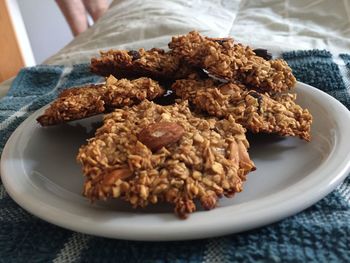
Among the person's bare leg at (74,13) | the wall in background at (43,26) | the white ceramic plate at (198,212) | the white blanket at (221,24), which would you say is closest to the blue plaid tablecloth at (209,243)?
the white ceramic plate at (198,212)

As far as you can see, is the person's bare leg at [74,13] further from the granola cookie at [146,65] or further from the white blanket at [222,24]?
the granola cookie at [146,65]

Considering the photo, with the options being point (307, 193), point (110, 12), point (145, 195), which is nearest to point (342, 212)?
point (307, 193)

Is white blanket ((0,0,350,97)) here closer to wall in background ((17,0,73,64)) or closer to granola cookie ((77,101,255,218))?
granola cookie ((77,101,255,218))

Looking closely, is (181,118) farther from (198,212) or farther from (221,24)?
(221,24)

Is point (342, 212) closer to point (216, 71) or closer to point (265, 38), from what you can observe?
point (216, 71)

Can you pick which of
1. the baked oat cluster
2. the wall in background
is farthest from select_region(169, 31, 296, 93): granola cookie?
the wall in background
